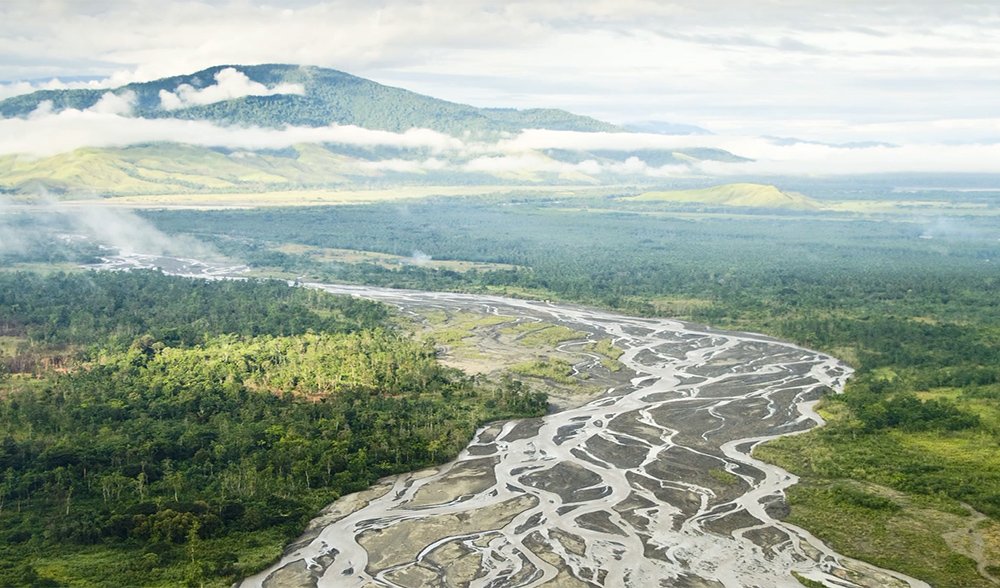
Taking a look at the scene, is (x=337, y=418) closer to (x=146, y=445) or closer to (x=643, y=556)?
(x=146, y=445)

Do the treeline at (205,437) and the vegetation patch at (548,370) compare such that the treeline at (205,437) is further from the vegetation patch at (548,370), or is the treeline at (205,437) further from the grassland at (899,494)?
the grassland at (899,494)

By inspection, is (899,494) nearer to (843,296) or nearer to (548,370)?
(548,370)

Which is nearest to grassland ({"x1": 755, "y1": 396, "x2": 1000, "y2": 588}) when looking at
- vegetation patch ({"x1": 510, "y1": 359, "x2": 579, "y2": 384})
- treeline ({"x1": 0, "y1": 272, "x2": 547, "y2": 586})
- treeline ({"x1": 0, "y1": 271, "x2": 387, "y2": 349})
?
treeline ({"x1": 0, "y1": 272, "x2": 547, "y2": 586})

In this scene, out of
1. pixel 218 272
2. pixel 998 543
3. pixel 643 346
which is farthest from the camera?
pixel 218 272

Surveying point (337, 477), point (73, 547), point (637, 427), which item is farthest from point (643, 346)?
point (73, 547)

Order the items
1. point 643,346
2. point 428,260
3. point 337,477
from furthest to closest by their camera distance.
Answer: point 428,260
point 643,346
point 337,477

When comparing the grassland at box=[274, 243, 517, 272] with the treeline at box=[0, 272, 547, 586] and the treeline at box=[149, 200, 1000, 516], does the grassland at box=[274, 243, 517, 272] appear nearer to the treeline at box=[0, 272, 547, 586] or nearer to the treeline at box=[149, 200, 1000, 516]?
the treeline at box=[149, 200, 1000, 516]

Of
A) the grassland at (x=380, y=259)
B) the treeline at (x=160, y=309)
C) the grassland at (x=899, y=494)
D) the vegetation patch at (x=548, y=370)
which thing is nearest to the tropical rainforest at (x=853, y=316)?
the grassland at (x=899, y=494)

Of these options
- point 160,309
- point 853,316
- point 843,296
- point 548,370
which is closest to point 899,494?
point 548,370
